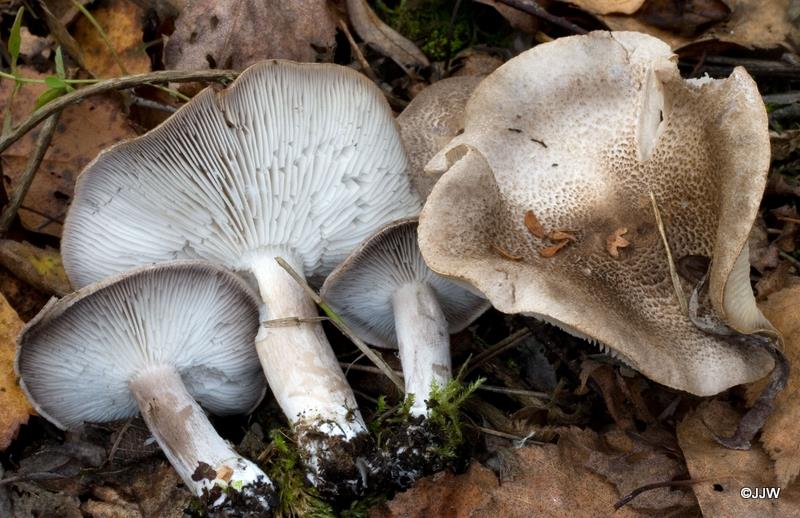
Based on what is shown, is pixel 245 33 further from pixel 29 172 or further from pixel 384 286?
pixel 384 286

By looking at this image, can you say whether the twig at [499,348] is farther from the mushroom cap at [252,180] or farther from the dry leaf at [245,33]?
the dry leaf at [245,33]

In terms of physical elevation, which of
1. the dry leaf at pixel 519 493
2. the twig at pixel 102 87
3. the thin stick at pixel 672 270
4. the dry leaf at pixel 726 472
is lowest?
the dry leaf at pixel 726 472

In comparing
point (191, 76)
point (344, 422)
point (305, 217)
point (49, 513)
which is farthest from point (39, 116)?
point (344, 422)

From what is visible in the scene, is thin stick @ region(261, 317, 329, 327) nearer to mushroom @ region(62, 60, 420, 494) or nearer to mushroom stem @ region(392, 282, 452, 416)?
mushroom @ region(62, 60, 420, 494)

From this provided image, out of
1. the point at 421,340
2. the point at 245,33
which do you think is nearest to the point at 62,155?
the point at 245,33

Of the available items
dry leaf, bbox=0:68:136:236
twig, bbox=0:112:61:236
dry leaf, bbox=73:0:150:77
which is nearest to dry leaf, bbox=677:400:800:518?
dry leaf, bbox=0:68:136:236

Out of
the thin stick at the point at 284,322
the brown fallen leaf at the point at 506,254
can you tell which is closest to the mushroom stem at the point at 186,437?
the thin stick at the point at 284,322
